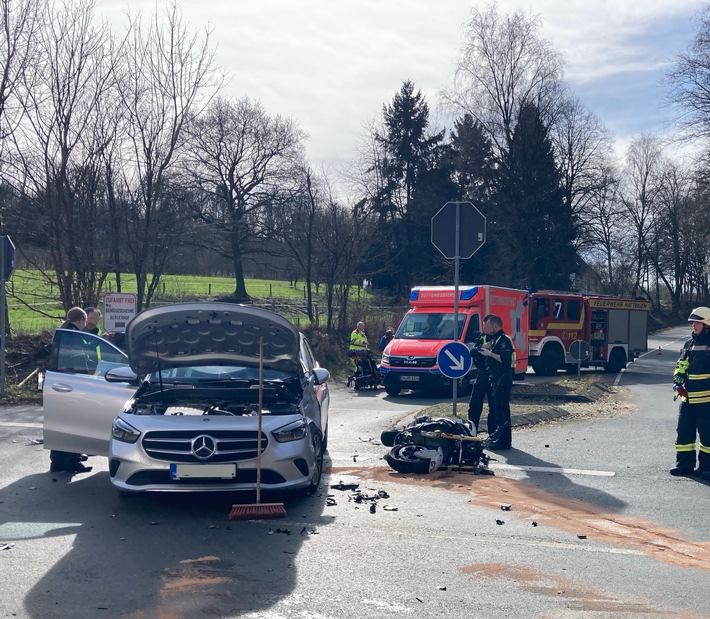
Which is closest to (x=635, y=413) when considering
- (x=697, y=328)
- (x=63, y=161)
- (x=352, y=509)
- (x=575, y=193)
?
(x=697, y=328)

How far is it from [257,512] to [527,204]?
40.2 metres

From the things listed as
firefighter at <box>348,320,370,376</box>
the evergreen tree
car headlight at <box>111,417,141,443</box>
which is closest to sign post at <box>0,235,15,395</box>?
firefighter at <box>348,320,370,376</box>

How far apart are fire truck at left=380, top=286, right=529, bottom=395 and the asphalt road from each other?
9.20 meters

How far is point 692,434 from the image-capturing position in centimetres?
964

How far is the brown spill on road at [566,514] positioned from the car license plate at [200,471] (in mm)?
2398

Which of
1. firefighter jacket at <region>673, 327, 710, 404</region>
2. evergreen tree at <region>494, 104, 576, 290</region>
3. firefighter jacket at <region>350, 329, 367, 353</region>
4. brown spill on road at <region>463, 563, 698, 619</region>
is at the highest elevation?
evergreen tree at <region>494, 104, 576, 290</region>

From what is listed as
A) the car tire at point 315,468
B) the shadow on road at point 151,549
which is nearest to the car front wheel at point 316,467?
the car tire at point 315,468

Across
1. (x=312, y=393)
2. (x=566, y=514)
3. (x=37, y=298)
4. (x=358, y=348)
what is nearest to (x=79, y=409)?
(x=312, y=393)

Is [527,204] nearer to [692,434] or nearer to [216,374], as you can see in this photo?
[692,434]

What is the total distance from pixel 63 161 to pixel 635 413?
551 inches

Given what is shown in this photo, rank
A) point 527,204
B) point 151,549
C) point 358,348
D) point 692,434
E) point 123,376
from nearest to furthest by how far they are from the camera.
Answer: point 151,549 < point 123,376 < point 692,434 < point 358,348 < point 527,204

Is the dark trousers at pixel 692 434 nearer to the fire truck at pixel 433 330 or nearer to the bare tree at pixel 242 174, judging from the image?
the fire truck at pixel 433 330

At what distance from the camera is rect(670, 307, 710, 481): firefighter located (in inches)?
374

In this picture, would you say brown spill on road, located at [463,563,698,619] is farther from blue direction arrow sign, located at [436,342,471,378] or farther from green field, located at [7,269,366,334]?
green field, located at [7,269,366,334]
